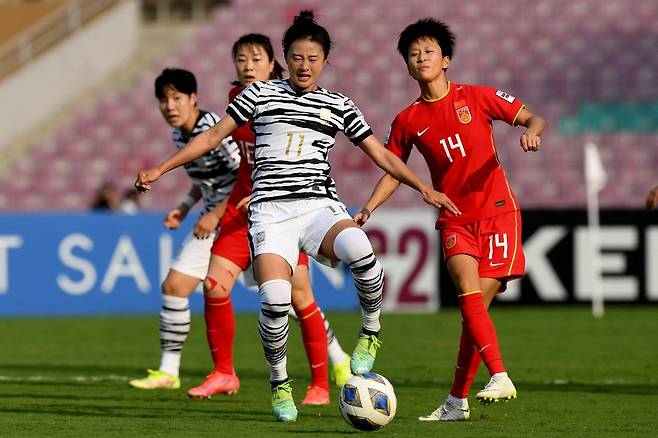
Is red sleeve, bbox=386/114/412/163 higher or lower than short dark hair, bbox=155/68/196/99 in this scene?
lower

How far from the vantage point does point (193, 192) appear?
33.9ft

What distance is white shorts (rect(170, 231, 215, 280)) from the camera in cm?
1000

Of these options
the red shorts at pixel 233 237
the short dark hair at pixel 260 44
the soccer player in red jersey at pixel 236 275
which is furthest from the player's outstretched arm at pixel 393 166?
the red shorts at pixel 233 237

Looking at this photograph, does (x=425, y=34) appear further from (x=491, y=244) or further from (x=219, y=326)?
(x=219, y=326)

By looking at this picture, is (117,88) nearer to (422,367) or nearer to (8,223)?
(8,223)

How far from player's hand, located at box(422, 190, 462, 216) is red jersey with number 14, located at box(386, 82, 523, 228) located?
288 mm

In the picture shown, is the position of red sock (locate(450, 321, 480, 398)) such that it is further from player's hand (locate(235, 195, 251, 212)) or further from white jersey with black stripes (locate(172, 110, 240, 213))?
white jersey with black stripes (locate(172, 110, 240, 213))

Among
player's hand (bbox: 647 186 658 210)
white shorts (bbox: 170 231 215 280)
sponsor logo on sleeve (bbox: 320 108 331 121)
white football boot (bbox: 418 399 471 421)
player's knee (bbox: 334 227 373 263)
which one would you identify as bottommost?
white football boot (bbox: 418 399 471 421)

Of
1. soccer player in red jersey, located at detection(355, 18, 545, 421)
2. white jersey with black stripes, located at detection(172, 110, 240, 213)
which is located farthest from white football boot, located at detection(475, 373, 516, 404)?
white jersey with black stripes, located at detection(172, 110, 240, 213)

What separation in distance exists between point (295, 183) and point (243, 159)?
1.64 metres

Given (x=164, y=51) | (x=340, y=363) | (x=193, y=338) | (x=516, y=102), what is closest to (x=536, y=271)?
(x=193, y=338)

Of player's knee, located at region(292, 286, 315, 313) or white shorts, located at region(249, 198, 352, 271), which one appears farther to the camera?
player's knee, located at region(292, 286, 315, 313)

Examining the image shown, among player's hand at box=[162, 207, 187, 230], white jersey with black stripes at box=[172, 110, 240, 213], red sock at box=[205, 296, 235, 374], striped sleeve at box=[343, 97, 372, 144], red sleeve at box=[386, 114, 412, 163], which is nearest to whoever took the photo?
striped sleeve at box=[343, 97, 372, 144]

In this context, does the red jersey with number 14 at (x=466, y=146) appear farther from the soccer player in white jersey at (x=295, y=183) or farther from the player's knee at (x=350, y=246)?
the player's knee at (x=350, y=246)
